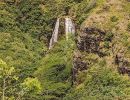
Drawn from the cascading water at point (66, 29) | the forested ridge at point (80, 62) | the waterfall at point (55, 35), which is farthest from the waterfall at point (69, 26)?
the waterfall at point (55, 35)

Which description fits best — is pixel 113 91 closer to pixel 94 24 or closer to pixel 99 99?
pixel 99 99

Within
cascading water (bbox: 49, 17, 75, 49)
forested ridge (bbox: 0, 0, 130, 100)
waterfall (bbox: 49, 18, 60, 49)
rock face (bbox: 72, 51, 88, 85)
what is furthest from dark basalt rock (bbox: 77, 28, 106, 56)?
waterfall (bbox: 49, 18, 60, 49)

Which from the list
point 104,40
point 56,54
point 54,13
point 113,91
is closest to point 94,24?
point 104,40

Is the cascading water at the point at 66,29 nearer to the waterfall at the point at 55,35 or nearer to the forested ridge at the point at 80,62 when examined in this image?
the waterfall at the point at 55,35

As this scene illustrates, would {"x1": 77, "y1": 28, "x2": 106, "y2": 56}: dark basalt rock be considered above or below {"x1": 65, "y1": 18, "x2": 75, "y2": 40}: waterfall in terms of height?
below

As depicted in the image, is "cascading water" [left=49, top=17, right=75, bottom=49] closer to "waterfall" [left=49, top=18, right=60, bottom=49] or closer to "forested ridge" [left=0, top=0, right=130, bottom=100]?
"waterfall" [left=49, top=18, right=60, bottom=49]

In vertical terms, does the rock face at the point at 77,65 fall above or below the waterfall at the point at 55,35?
below

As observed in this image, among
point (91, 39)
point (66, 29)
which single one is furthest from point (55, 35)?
point (91, 39)

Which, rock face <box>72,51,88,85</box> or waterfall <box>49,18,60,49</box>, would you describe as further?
waterfall <box>49,18,60,49</box>
